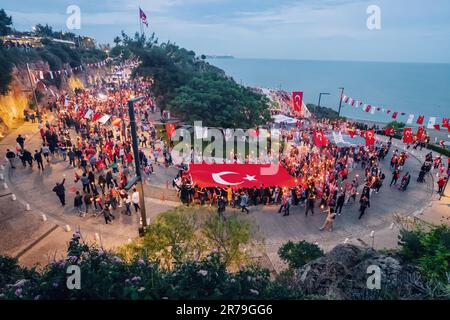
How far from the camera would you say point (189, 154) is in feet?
76.1

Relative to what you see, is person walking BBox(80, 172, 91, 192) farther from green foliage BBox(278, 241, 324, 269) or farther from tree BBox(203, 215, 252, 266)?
green foliage BBox(278, 241, 324, 269)

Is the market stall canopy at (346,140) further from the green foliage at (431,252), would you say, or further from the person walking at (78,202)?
the person walking at (78,202)

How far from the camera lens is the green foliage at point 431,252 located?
7.49 meters

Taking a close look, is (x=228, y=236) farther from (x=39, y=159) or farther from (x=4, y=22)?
(x=4, y=22)

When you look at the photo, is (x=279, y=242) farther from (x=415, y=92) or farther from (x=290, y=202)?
(x=415, y=92)

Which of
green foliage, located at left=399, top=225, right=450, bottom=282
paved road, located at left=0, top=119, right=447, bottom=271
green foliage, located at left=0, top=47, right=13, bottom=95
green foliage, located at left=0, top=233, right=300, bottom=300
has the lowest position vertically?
paved road, located at left=0, top=119, right=447, bottom=271

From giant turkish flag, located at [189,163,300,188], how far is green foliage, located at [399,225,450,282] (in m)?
8.00

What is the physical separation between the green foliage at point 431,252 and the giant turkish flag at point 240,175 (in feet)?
26.2

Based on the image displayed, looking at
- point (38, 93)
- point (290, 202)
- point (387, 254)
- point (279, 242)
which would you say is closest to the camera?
point (387, 254)

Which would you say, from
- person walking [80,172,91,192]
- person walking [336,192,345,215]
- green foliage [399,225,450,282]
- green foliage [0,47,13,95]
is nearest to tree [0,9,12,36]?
green foliage [0,47,13,95]

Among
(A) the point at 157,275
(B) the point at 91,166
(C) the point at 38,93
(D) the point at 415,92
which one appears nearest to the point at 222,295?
(A) the point at 157,275

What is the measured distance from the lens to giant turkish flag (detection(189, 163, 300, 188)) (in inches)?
652

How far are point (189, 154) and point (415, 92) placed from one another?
168272 mm

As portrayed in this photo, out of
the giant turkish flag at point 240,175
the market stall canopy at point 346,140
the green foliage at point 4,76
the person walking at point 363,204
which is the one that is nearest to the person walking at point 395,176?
the market stall canopy at point 346,140
